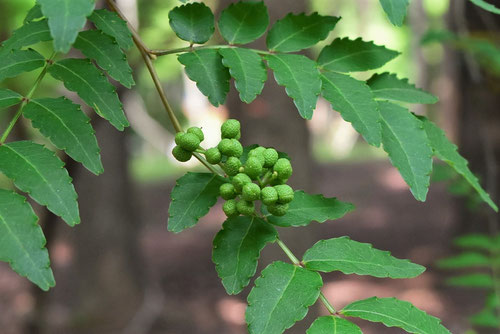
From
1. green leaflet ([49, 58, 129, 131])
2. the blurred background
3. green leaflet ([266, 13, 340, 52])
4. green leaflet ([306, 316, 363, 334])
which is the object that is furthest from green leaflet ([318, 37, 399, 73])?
the blurred background

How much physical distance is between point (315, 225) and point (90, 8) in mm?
4402

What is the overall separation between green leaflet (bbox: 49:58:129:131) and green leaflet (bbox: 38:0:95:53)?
12.0 inches

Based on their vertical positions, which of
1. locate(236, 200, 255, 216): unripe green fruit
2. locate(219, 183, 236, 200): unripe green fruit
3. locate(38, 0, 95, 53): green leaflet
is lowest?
locate(236, 200, 255, 216): unripe green fruit

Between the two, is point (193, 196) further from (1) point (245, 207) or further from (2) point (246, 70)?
A: (2) point (246, 70)

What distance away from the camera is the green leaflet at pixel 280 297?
3.46 ft

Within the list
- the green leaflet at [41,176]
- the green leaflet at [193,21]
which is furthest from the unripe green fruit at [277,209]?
the green leaflet at [193,21]

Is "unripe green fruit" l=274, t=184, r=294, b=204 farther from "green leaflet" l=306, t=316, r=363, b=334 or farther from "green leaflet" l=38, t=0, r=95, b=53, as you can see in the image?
"green leaflet" l=38, t=0, r=95, b=53

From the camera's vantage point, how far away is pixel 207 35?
56.4 inches

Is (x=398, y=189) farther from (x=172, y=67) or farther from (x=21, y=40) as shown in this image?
(x=21, y=40)

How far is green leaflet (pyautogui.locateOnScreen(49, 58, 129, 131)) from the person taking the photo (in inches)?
47.7

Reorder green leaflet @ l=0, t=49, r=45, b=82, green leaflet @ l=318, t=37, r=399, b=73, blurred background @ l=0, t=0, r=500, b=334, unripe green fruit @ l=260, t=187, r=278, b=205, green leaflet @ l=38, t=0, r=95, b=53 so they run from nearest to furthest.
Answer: green leaflet @ l=38, t=0, r=95, b=53 < unripe green fruit @ l=260, t=187, r=278, b=205 < green leaflet @ l=0, t=49, r=45, b=82 < green leaflet @ l=318, t=37, r=399, b=73 < blurred background @ l=0, t=0, r=500, b=334

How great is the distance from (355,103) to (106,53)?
1.73ft

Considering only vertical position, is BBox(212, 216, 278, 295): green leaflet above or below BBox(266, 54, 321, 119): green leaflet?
below

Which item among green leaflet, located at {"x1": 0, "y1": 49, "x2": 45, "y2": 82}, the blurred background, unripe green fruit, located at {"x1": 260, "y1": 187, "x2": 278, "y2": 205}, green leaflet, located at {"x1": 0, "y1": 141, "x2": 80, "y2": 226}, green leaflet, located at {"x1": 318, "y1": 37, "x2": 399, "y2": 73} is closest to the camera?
green leaflet, located at {"x1": 0, "y1": 141, "x2": 80, "y2": 226}
